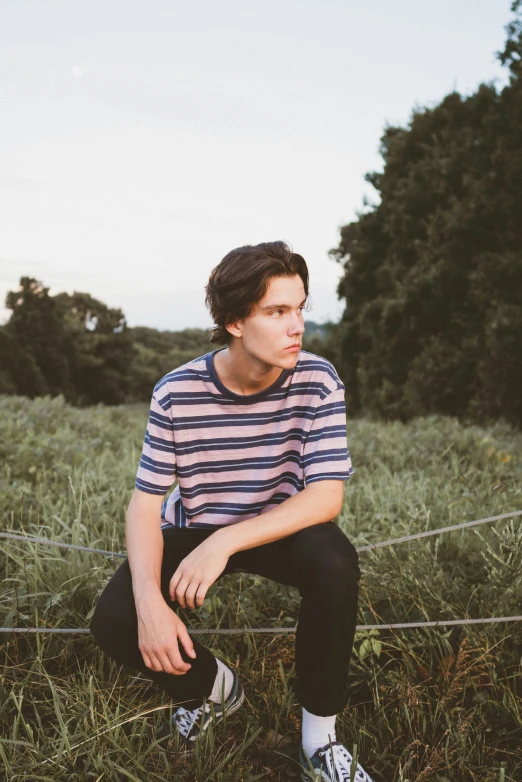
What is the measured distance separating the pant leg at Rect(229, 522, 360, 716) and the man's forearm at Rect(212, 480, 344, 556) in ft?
0.29

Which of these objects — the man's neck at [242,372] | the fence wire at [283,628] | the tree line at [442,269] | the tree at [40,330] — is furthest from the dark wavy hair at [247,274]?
the tree at [40,330]

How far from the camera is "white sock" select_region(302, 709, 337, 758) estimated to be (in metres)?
1.69

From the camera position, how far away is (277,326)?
1882mm

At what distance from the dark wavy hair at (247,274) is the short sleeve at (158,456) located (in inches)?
14.7

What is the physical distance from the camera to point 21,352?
25.4 m

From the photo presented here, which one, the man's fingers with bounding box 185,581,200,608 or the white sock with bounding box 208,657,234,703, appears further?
the white sock with bounding box 208,657,234,703

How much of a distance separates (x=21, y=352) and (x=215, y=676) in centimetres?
2567

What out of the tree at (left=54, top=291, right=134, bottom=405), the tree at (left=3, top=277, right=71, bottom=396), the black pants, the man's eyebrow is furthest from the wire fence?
the tree at (left=54, top=291, right=134, bottom=405)

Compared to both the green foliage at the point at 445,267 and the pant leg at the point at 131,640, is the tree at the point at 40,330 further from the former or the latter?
the pant leg at the point at 131,640

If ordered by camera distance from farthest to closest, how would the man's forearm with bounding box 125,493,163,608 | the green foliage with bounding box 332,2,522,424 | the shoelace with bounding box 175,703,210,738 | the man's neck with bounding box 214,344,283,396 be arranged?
the green foliage with bounding box 332,2,522,424
the man's neck with bounding box 214,344,283,396
the shoelace with bounding box 175,703,210,738
the man's forearm with bounding box 125,493,163,608

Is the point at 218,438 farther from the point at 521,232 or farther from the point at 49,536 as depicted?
the point at 521,232

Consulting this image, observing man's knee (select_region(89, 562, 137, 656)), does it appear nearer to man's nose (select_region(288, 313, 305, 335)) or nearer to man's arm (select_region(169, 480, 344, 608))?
man's arm (select_region(169, 480, 344, 608))

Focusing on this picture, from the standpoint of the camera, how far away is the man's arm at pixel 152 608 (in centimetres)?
165

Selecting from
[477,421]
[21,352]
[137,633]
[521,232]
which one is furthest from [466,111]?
[21,352]
